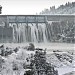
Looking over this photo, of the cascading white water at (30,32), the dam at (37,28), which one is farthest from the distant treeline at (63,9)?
the cascading white water at (30,32)

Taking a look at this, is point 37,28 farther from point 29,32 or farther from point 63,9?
point 63,9

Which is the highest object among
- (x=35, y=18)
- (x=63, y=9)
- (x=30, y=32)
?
(x=63, y=9)

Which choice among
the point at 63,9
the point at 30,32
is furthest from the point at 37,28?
the point at 63,9

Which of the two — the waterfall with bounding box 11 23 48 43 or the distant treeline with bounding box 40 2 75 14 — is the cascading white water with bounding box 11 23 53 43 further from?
the distant treeline with bounding box 40 2 75 14

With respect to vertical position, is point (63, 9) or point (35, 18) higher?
point (63, 9)

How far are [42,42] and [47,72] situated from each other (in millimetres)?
401

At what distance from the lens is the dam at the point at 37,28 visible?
254 cm

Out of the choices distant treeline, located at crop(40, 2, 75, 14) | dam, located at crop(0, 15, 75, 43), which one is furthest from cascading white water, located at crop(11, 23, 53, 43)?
distant treeline, located at crop(40, 2, 75, 14)

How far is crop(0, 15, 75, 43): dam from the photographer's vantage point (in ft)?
8.34

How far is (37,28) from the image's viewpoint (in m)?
2.63

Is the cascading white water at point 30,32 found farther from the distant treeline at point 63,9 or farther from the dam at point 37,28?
the distant treeline at point 63,9

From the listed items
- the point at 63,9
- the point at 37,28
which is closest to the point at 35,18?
the point at 37,28

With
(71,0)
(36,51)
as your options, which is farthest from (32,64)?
(71,0)

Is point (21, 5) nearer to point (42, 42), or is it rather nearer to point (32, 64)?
point (42, 42)
